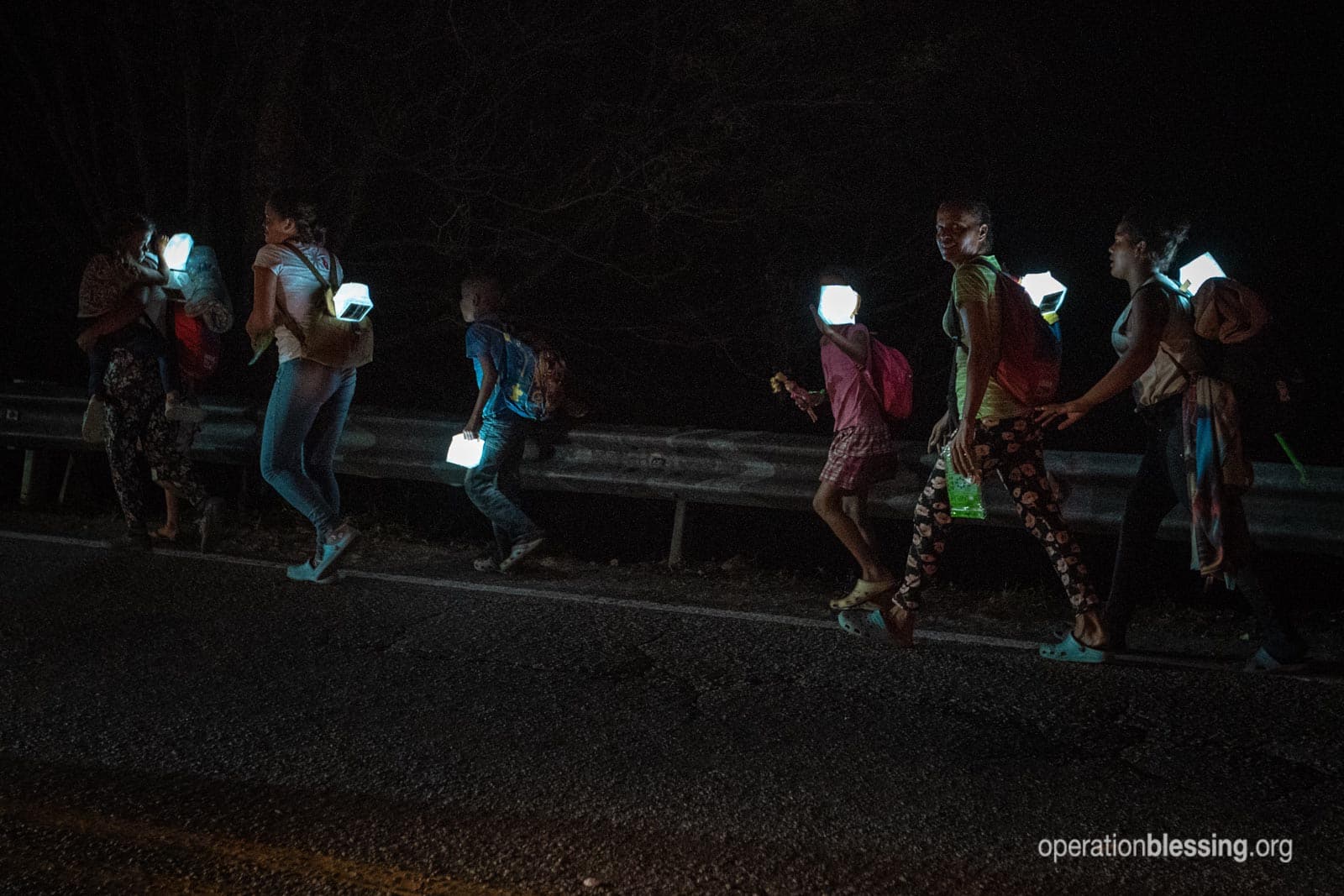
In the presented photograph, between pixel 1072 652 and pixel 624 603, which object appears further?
pixel 624 603

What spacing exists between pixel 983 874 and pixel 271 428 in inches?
166

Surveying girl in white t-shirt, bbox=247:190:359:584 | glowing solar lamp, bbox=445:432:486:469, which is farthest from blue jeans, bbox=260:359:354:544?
glowing solar lamp, bbox=445:432:486:469

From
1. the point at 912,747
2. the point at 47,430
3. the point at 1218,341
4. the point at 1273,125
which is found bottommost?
the point at 47,430

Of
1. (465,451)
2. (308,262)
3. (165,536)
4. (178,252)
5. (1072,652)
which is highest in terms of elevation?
(308,262)

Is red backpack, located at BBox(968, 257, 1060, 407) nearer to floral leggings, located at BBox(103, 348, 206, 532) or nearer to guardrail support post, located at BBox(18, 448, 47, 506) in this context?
floral leggings, located at BBox(103, 348, 206, 532)

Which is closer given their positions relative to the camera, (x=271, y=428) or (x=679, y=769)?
(x=679, y=769)

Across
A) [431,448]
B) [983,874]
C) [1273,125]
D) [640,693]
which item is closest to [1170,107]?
[1273,125]

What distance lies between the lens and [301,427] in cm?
621

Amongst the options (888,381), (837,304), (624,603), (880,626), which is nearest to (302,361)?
(624,603)

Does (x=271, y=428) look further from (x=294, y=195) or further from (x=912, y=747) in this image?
(x=912, y=747)

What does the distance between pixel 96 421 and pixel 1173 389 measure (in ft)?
17.9

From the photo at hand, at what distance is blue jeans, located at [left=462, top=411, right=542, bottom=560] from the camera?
663 cm

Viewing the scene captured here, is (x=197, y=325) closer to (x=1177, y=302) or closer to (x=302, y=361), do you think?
(x=302, y=361)

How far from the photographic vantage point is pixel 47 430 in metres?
8.44
